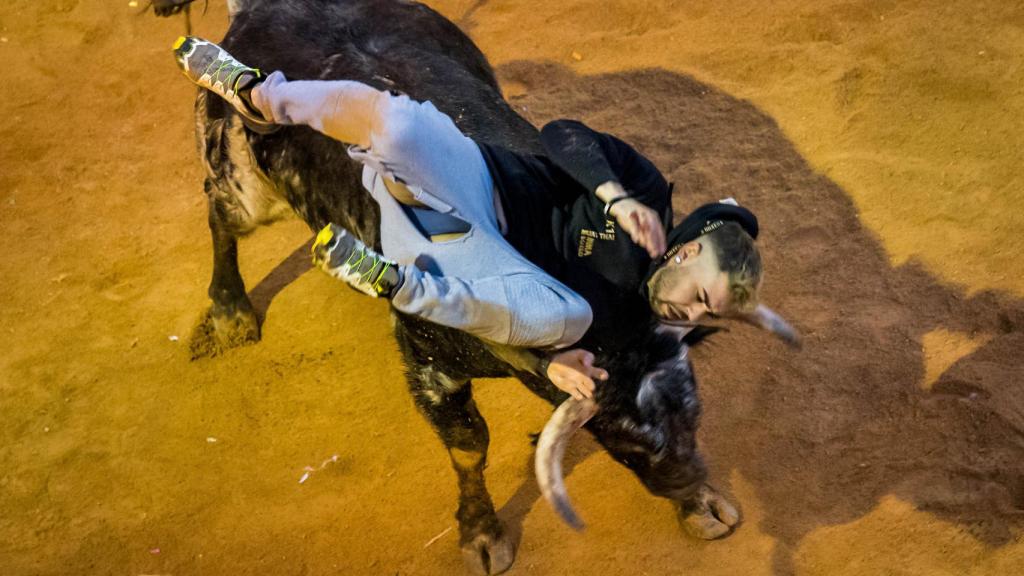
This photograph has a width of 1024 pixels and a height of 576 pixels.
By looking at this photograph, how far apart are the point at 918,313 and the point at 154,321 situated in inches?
154

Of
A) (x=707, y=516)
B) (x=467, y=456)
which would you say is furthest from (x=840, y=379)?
(x=467, y=456)

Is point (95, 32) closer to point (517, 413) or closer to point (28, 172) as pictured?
point (28, 172)

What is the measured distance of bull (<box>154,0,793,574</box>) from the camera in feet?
10.7

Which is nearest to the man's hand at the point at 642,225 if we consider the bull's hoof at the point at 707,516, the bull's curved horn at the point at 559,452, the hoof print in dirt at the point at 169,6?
the bull's curved horn at the point at 559,452

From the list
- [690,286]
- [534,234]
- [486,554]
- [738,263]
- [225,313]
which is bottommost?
[486,554]

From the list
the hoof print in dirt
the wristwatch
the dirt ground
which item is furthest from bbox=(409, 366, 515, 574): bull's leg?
the hoof print in dirt

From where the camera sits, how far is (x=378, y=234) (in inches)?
147

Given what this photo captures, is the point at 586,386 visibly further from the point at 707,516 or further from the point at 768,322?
the point at 707,516

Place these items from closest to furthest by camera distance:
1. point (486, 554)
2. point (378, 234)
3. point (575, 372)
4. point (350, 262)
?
point (350, 262), point (575, 372), point (378, 234), point (486, 554)

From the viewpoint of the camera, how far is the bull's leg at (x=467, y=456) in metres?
3.87

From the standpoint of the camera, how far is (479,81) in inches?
173

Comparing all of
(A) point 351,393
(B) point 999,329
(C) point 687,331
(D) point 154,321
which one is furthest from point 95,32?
(B) point 999,329

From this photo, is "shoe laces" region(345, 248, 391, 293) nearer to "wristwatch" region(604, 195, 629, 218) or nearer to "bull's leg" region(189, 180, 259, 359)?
"wristwatch" region(604, 195, 629, 218)

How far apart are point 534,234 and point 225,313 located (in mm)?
2423
